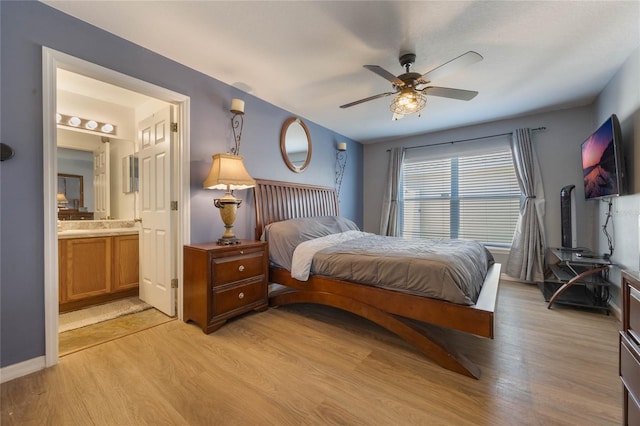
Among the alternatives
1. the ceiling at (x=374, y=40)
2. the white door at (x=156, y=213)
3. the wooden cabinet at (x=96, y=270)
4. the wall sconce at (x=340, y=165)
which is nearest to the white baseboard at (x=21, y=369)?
the white door at (x=156, y=213)

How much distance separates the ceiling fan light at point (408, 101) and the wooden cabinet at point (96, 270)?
3.42 m

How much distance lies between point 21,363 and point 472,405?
9.16 feet

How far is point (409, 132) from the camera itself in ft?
14.9

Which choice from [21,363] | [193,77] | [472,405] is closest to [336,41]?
[193,77]

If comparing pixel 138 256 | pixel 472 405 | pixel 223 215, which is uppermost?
pixel 223 215

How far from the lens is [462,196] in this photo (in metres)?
4.29

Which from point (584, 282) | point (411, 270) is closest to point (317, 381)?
point (411, 270)

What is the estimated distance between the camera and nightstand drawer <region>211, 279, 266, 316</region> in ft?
7.34

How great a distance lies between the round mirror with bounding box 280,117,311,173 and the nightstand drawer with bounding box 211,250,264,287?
1.55 m

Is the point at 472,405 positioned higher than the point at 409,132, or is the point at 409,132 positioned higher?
the point at 409,132

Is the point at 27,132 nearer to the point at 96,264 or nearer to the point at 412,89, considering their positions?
the point at 96,264

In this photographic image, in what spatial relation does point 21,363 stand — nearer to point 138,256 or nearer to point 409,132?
point 138,256

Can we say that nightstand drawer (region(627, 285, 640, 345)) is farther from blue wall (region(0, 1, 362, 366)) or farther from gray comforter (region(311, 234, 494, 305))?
blue wall (region(0, 1, 362, 366))

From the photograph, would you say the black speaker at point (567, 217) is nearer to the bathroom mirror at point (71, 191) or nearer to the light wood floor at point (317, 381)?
the light wood floor at point (317, 381)
